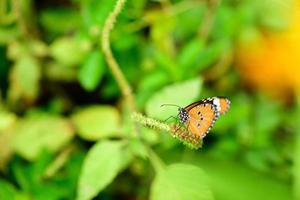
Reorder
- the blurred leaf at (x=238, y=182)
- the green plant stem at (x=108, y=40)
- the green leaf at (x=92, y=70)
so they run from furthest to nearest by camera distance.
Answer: the blurred leaf at (x=238, y=182) → the green leaf at (x=92, y=70) → the green plant stem at (x=108, y=40)

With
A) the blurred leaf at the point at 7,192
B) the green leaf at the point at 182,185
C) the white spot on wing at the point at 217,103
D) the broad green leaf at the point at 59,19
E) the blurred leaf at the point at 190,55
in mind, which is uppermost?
the blurred leaf at the point at 190,55

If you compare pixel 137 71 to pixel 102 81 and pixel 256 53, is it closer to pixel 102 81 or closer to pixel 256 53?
pixel 102 81

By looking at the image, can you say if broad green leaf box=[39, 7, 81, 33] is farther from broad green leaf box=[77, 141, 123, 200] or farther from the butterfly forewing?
the butterfly forewing

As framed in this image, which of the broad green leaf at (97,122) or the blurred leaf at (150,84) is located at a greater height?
the blurred leaf at (150,84)

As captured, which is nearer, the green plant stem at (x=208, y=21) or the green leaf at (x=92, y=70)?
the green leaf at (x=92, y=70)

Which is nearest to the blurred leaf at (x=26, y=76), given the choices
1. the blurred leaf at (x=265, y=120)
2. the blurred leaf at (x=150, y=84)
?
the blurred leaf at (x=150, y=84)

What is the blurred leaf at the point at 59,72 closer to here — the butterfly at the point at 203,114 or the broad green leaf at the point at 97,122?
the broad green leaf at the point at 97,122

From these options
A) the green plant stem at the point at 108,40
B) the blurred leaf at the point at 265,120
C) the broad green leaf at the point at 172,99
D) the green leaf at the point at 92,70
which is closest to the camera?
the green plant stem at the point at 108,40

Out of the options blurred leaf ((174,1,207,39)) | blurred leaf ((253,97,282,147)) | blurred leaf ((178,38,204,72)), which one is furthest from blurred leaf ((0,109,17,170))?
blurred leaf ((253,97,282,147))
